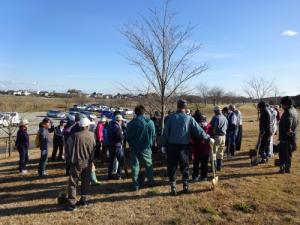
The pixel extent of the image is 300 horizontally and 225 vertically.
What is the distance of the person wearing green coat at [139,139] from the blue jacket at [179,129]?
1.98ft

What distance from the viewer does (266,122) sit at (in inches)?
415

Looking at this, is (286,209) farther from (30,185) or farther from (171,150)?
(30,185)

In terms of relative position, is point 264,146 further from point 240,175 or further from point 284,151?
point 240,175

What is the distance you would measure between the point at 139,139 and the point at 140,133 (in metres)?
0.13

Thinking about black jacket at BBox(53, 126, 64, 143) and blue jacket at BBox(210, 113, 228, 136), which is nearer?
blue jacket at BBox(210, 113, 228, 136)

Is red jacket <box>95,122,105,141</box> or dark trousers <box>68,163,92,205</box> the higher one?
red jacket <box>95,122,105,141</box>

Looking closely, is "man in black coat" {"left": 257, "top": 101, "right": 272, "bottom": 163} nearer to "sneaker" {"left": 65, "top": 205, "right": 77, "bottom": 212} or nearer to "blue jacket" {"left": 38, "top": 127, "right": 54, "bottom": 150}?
"sneaker" {"left": 65, "top": 205, "right": 77, "bottom": 212}

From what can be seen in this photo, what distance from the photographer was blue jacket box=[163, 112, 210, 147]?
773 centimetres

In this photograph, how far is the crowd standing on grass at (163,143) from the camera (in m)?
7.27

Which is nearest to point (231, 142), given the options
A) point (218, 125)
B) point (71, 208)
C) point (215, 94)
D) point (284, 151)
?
point (218, 125)

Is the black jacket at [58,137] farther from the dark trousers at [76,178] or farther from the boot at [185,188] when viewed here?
the boot at [185,188]

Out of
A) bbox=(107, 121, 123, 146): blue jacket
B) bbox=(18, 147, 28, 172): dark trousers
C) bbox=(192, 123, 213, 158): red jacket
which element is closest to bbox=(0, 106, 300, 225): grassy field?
bbox=(192, 123, 213, 158): red jacket

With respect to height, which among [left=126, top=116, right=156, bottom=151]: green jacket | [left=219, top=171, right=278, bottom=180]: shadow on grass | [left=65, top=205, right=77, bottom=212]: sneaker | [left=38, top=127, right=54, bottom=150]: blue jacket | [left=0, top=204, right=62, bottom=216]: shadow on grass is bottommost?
[left=0, top=204, right=62, bottom=216]: shadow on grass

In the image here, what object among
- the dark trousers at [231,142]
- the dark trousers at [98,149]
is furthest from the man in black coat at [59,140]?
the dark trousers at [231,142]
